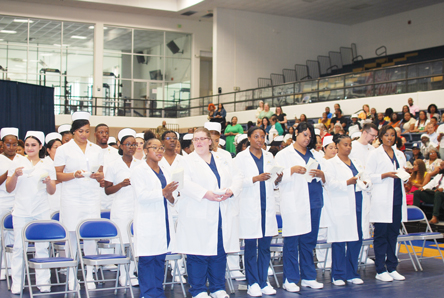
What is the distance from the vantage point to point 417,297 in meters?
5.66

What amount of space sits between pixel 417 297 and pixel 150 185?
3.57m

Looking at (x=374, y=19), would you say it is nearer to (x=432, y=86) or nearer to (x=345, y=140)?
(x=432, y=86)

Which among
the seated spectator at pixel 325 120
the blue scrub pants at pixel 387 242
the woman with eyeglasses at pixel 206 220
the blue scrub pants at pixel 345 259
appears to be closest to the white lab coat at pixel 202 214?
the woman with eyeglasses at pixel 206 220

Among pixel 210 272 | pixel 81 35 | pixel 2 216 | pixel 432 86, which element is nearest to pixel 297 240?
pixel 210 272

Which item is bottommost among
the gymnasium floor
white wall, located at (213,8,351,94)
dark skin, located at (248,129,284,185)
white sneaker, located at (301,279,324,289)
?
the gymnasium floor

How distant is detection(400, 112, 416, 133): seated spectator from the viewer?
13.4m

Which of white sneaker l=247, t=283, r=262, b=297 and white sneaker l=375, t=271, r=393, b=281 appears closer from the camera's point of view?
white sneaker l=247, t=283, r=262, b=297

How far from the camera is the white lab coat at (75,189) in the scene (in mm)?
5891

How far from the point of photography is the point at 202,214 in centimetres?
511

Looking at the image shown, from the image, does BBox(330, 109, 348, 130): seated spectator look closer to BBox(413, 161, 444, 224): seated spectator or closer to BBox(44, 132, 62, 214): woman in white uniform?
BBox(413, 161, 444, 224): seated spectator

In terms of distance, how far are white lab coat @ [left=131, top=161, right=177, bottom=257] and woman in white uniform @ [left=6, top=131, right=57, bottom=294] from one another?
1.47 metres

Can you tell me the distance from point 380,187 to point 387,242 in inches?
32.1

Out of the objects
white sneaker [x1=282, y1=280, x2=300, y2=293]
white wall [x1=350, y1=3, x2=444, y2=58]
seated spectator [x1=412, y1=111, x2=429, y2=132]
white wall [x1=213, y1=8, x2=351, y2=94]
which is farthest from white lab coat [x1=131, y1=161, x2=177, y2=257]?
white wall [x1=350, y1=3, x2=444, y2=58]

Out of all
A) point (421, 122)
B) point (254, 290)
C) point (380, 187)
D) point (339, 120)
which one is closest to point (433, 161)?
point (421, 122)
